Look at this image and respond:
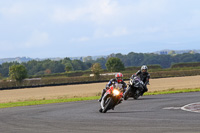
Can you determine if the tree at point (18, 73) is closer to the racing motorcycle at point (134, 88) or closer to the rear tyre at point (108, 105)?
the racing motorcycle at point (134, 88)

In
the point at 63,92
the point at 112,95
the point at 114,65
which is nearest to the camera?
the point at 112,95

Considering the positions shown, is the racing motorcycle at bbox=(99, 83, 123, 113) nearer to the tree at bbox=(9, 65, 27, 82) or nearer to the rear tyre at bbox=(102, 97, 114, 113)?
the rear tyre at bbox=(102, 97, 114, 113)

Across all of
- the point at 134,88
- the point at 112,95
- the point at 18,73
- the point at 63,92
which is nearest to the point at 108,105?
the point at 112,95

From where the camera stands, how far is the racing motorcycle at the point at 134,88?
2428 centimetres

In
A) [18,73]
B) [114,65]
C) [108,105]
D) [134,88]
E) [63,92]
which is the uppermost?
[114,65]

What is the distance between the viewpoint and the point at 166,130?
11.4 m

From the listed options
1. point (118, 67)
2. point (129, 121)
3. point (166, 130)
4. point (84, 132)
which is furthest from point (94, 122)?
point (118, 67)

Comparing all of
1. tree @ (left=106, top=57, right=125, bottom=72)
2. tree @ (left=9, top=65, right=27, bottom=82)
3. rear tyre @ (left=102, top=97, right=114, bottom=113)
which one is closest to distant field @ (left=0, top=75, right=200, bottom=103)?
rear tyre @ (left=102, top=97, right=114, bottom=113)

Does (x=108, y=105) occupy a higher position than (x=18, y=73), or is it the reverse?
(x=18, y=73)

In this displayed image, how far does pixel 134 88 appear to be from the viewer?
2481 cm

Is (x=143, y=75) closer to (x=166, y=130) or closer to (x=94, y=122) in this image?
(x=94, y=122)

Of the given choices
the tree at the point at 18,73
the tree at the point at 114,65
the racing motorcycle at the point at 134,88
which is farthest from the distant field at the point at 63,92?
the tree at the point at 114,65

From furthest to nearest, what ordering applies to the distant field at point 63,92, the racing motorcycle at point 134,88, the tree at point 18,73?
the tree at point 18,73
the distant field at point 63,92
the racing motorcycle at point 134,88

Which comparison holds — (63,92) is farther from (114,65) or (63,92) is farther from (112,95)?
(114,65)
